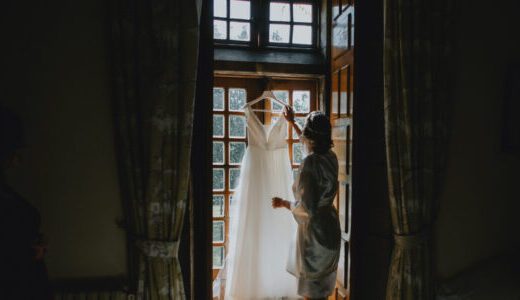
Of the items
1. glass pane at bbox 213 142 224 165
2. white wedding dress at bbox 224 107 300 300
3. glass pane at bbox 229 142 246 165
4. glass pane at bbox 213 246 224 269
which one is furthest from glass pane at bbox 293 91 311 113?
glass pane at bbox 213 246 224 269

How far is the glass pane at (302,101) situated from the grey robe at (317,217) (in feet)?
2.20

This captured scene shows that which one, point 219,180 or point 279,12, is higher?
point 279,12

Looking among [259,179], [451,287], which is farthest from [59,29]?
[451,287]

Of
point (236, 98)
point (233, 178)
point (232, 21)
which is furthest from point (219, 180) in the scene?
point (232, 21)

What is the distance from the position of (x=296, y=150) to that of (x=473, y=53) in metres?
1.40

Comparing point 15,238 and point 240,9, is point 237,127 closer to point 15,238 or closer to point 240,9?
point 240,9

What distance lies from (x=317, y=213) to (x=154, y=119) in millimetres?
1098

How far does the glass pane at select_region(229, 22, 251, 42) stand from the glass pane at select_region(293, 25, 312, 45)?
0.37 metres

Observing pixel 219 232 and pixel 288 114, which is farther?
pixel 219 232

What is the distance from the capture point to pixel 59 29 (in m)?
1.81

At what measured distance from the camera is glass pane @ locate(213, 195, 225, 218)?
8.54 feet

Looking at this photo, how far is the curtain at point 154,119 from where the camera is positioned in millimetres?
1798

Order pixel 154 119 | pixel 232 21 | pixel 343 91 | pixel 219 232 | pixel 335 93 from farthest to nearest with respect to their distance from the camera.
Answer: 1. pixel 219 232
2. pixel 232 21
3. pixel 335 93
4. pixel 343 91
5. pixel 154 119

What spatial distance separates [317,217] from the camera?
2.09 metres
